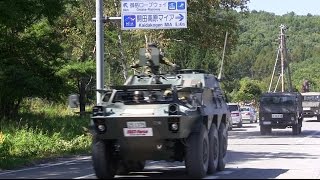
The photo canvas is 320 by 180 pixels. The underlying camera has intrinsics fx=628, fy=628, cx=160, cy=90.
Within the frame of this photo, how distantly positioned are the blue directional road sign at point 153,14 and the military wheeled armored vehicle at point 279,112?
43.1 ft

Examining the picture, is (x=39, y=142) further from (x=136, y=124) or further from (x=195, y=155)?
(x=195, y=155)

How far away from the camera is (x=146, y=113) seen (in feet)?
40.4

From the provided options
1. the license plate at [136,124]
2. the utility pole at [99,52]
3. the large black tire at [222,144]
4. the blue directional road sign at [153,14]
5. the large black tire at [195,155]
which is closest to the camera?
the license plate at [136,124]

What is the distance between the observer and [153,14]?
22.8m

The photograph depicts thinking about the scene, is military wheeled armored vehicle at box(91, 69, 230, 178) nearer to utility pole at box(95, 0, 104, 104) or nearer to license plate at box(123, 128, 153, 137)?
license plate at box(123, 128, 153, 137)

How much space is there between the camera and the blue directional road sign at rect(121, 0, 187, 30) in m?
22.8

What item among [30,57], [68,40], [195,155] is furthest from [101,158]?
[68,40]

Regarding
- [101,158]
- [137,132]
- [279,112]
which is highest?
[137,132]

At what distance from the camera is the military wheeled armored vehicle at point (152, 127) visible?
40.2 ft

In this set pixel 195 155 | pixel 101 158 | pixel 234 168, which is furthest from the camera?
pixel 234 168

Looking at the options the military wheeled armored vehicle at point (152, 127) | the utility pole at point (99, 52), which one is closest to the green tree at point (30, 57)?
the utility pole at point (99, 52)

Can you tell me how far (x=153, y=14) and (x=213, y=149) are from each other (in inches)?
383

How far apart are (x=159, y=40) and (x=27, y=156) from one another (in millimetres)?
16234

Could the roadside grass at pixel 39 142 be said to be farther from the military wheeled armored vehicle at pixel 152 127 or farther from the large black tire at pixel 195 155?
the large black tire at pixel 195 155
